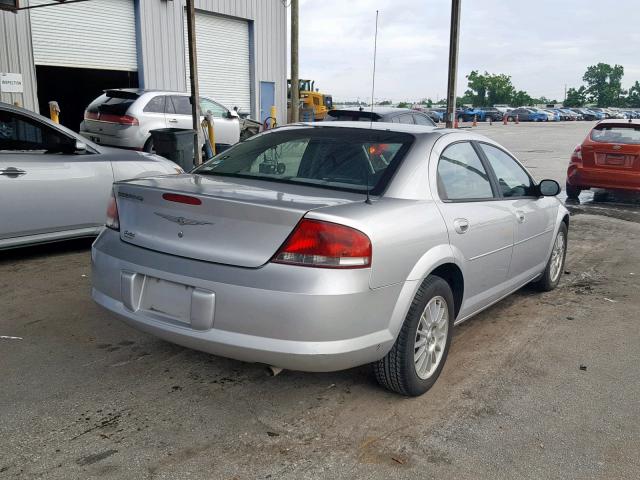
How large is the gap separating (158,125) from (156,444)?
1092 centimetres

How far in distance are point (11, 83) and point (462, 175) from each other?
41.0 feet

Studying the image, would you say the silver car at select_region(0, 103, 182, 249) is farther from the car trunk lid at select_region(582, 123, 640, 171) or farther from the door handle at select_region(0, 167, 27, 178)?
the car trunk lid at select_region(582, 123, 640, 171)

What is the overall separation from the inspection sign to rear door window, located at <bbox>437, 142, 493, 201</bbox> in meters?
12.3

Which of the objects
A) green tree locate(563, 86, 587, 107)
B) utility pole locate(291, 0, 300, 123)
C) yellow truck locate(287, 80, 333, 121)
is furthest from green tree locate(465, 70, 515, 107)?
utility pole locate(291, 0, 300, 123)

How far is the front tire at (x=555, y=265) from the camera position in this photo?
213 inches

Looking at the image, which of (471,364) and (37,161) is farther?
(37,161)

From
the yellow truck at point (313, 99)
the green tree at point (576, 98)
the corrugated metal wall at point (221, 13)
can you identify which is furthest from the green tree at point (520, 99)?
the corrugated metal wall at point (221, 13)

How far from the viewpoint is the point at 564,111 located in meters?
74.8

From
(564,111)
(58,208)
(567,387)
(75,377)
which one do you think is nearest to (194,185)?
(75,377)

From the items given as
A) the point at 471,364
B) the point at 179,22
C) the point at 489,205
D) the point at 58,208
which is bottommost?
the point at 471,364

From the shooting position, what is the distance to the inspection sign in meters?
13.3

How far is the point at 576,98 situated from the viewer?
408 feet

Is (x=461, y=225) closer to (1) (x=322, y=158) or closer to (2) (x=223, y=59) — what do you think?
(1) (x=322, y=158)

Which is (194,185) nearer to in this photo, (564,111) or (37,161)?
(37,161)
